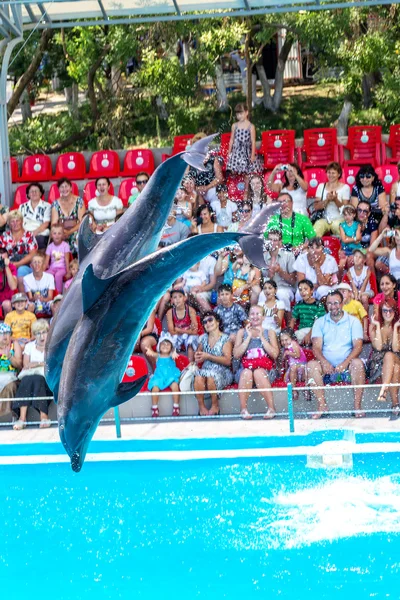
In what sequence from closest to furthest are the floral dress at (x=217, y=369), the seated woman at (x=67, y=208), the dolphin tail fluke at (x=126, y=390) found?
the dolphin tail fluke at (x=126, y=390) < the floral dress at (x=217, y=369) < the seated woman at (x=67, y=208)

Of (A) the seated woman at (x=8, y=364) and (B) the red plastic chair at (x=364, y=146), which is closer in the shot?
(A) the seated woman at (x=8, y=364)

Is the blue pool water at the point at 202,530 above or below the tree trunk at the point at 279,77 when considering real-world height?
below

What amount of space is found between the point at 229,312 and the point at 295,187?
263 centimetres

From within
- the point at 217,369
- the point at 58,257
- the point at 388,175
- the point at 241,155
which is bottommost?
the point at 217,369

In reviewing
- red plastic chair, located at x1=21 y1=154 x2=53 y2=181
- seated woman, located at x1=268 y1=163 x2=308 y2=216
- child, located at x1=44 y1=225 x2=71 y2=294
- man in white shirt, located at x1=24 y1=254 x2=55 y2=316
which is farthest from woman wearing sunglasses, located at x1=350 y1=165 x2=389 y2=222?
red plastic chair, located at x1=21 y1=154 x2=53 y2=181

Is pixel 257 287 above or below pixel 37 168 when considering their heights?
below

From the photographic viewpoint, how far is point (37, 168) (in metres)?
A: 19.1

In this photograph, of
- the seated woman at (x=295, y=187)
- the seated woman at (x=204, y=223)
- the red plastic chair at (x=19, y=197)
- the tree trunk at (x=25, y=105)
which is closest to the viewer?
the seated woman at (x=204, y=223)

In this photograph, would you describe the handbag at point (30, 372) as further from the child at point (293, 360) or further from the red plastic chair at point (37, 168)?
the red plastic chair at point (37, 168)

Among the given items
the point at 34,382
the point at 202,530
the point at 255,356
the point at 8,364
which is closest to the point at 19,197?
the point at 8,364

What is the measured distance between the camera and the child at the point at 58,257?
50.8ft

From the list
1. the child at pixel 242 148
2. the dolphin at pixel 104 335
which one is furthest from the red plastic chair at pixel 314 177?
the dolphin at pixel 104 335

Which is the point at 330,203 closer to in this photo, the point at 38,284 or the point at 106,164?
the point at 38,284

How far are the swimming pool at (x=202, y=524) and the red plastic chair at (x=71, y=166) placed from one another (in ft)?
21.1
